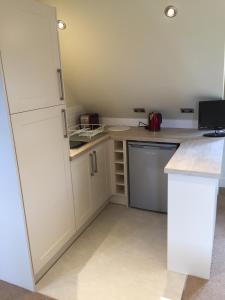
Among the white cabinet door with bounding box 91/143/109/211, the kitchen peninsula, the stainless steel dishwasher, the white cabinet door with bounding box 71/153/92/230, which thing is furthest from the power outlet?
A: the white cabinet door with bounding box 71/153/92/230

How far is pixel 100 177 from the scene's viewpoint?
297cm

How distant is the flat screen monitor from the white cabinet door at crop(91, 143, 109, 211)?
1.11 meters

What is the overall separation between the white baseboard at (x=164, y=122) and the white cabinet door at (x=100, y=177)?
59cm

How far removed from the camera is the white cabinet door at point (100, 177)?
9.30ft

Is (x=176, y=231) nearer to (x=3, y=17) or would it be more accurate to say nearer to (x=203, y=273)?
(x=203, y=273)

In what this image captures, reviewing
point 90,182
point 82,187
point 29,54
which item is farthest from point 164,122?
point 29,54

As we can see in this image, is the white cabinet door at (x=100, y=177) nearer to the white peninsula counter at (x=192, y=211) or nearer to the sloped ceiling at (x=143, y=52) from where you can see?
the sloped ceiling at (x=143, y=52)

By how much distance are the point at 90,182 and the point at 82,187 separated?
0.56ft

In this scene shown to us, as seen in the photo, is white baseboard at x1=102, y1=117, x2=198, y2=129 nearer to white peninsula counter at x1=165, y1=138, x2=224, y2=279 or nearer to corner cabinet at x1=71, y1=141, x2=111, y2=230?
corner cabinet at x1=71, y1=141, x2=111, y2=230

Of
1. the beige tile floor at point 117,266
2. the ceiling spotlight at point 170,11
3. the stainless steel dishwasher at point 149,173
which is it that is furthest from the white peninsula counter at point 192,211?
the ceiling spotlight at point 170,11

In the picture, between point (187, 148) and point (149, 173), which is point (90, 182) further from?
point (187, 148)

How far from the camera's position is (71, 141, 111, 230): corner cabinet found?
2504 mm

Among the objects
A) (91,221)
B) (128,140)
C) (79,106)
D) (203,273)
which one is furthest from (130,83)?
(203,273)

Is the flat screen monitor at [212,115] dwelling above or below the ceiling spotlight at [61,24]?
below
